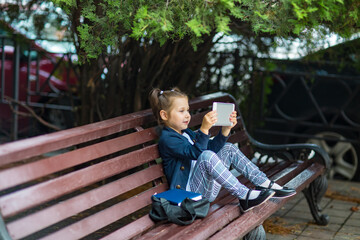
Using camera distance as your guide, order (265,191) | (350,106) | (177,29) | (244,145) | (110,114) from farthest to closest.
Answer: (350,106) → (110,114) → (244,145) → (265,191) → (177,29)

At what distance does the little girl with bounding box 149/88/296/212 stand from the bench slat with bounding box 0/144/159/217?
19cm

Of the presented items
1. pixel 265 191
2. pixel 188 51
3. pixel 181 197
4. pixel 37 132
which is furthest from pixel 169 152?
pixel 37 132

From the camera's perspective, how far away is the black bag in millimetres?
3010

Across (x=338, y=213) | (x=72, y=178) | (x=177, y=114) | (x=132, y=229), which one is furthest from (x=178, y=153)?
(x=338, y=213)

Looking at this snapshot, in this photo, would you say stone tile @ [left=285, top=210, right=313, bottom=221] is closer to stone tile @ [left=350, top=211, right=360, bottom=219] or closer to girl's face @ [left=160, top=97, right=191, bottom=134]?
stone tile @ [left=350, top=211, right=360, bottom=219]

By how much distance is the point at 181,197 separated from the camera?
315 cm

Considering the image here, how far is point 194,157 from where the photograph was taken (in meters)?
3.32

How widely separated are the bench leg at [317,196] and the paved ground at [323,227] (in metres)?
0.07

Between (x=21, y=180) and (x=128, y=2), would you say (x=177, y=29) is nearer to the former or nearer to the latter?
(x=128, y=2)

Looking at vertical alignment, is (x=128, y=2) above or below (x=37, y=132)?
above

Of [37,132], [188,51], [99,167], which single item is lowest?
[37,132]

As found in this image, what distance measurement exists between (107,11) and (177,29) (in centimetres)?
42

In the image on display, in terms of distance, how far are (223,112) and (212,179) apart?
42 centimetres

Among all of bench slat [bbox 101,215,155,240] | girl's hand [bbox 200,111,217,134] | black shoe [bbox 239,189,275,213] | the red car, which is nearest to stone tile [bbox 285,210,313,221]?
black shoe [bbox 239,189,275,213]
